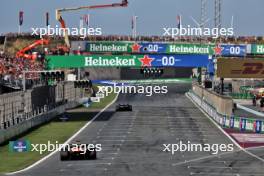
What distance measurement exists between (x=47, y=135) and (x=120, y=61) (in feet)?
78.6

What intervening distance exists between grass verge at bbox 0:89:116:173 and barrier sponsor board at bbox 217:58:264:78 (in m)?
14.9

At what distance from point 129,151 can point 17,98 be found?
52.9 feet

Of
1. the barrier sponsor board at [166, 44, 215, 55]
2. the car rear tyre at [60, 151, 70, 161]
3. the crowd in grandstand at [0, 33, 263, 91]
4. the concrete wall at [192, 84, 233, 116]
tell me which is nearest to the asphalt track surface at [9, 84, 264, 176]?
the car rear tyre at [60, 151, 70, 161]

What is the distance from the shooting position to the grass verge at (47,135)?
47.3 m

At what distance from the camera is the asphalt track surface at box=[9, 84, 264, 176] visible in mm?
41656

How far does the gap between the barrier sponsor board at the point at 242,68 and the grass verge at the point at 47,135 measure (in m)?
14.9

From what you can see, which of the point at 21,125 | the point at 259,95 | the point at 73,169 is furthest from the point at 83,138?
the point at 259,95

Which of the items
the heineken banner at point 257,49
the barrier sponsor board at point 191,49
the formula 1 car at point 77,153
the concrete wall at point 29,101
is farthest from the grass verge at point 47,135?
the heineken banner at point 257,49

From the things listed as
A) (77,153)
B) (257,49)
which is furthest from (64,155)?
(257,49)

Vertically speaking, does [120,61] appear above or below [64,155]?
above

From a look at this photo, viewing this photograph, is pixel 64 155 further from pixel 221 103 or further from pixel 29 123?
pixel 221 103

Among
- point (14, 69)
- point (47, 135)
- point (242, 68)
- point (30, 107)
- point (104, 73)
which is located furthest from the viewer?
point (104, 73)

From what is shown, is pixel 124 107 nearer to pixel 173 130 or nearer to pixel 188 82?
pixel 173 130

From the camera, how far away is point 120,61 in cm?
8838
